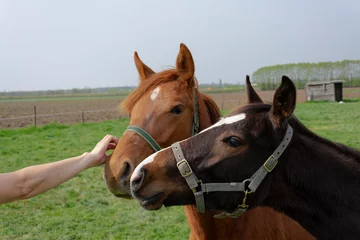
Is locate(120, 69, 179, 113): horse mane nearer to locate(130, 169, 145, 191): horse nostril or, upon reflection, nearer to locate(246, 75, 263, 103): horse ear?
locate(246, 75, 263, 103): horse ear

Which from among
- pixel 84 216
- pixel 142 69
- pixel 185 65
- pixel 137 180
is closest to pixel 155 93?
pixel 185 65

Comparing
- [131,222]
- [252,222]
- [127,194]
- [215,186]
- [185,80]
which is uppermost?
[185,80]

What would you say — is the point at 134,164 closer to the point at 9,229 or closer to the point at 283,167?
the point at 283,167

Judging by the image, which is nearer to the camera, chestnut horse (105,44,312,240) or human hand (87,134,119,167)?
chestnut horse (105,44,312,240)

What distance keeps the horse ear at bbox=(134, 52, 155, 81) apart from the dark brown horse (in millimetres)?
1244

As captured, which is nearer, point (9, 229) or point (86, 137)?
point (9, 229)

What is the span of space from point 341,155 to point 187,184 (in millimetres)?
1101

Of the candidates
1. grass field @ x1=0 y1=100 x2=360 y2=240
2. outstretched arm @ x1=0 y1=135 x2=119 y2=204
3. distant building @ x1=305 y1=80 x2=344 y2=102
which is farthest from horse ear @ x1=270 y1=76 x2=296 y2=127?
distant building @ x1=305 y1=80 x2=344 y2=102

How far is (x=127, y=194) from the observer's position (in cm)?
261

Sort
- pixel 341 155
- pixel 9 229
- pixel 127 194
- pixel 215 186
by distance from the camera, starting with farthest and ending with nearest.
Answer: pixel 9 229
pixel 127 194
pixel 341 155
pixel 215 186

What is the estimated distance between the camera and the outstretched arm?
252cm

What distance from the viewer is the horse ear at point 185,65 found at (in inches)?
116

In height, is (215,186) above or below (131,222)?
above

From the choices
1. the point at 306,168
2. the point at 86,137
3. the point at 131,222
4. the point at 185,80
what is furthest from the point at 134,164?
the point at 86,137
